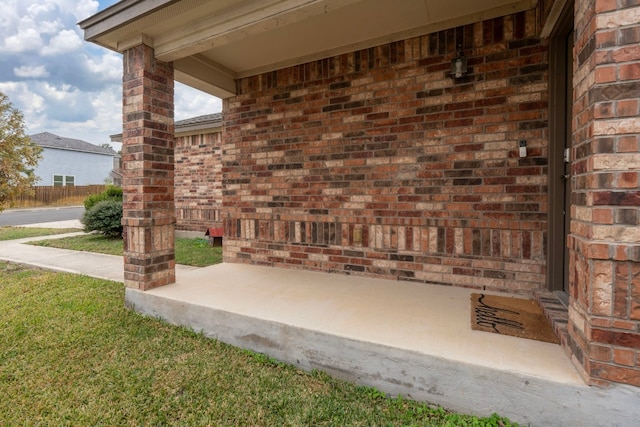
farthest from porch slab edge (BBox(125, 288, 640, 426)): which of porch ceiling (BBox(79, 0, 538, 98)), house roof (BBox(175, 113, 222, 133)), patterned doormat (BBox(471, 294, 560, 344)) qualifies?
house roof (BBox(175, 113, 222, 133))

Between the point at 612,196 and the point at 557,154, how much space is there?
4.83 ft

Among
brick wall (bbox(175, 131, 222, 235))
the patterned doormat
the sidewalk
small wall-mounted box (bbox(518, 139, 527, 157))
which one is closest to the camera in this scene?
the patterned doormat

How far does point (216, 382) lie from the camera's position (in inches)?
84.7

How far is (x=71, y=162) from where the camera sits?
25594mm

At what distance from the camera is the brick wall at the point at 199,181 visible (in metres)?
7.90

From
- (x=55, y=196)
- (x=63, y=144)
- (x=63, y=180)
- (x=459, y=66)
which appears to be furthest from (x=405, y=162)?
(x=63, y=144)

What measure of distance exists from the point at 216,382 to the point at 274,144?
294cm

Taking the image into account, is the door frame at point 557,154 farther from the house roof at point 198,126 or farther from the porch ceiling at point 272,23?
the house roof at point 198,126

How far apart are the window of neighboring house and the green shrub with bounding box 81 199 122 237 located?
21827 mm

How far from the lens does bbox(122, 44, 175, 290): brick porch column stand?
3145mm

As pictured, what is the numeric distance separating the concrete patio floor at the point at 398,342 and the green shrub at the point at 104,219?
19.8ft

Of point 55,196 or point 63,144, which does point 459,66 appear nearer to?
point 55,196

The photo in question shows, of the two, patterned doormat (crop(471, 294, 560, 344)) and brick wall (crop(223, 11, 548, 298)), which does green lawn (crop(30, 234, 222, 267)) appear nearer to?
brick wall (crop(223, 11, 548, 298))

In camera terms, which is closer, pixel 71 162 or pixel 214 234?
pixel 214 234
